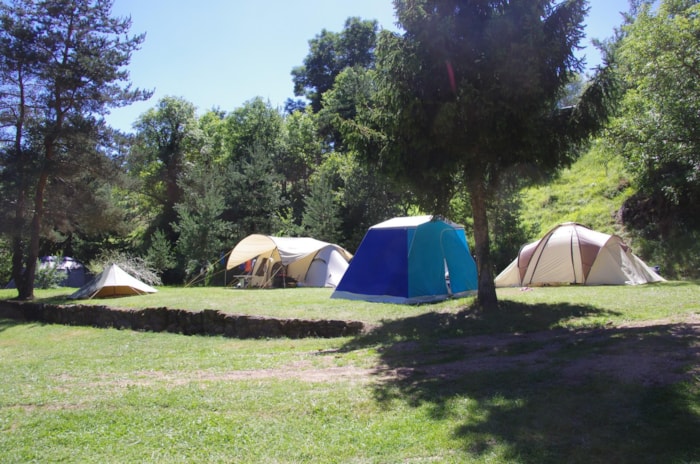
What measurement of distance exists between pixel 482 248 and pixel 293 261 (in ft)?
38.1

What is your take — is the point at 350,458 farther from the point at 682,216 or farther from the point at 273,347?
the point at 682,216

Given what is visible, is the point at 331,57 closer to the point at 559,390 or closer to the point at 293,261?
the point at 293,261

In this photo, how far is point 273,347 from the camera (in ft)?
33.0

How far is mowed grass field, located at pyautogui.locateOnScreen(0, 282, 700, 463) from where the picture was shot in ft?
13.8

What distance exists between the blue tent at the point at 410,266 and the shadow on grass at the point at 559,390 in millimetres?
4802

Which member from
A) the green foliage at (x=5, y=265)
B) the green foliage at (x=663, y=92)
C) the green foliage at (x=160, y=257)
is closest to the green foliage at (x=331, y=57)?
the green foliage at (x=160, y=257)

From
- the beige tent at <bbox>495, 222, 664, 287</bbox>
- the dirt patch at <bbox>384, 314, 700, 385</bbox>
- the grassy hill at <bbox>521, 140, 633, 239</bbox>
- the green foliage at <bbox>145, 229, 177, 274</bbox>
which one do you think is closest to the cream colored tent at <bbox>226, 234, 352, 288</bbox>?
the beige tent at <bbox>495, 222, 664, 287</bbox>

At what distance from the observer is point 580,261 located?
1602 centimetres

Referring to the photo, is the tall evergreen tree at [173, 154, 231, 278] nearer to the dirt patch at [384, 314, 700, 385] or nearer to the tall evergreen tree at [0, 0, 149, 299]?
the tall evergreen tree at [0, 0, 149, 299]

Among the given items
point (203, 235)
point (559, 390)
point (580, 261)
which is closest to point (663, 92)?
point (580, 261)

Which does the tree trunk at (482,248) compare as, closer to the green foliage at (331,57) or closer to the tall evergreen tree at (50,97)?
the tall evergreen tree at (50,97)

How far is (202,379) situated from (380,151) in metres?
6.01

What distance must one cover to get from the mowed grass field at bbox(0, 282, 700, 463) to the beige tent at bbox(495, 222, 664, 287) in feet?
17.6

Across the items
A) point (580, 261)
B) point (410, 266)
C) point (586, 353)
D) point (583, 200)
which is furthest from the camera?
point (583, 200)
